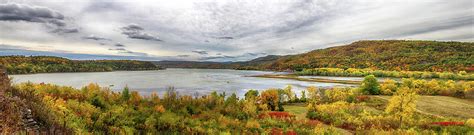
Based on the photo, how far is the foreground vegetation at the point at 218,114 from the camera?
57.3 ft

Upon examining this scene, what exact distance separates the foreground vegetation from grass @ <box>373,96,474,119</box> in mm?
185

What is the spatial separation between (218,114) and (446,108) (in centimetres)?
3902

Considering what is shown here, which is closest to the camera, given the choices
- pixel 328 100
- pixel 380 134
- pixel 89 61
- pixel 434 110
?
pixel 380 134

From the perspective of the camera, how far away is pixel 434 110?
149 feet

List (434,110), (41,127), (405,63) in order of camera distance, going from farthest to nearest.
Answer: (405,63) → (434,110) → (41,127)

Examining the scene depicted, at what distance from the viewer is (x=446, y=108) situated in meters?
47.0

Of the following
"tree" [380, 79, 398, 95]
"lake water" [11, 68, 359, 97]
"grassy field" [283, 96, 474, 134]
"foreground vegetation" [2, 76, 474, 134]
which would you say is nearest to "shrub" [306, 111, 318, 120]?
"foreground vegetation" [2, 76, 474, 134]

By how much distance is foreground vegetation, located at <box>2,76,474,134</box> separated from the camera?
17469 mm

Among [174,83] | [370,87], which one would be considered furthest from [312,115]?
[174,83]

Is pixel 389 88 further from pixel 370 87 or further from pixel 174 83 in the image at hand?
pixel 174 83

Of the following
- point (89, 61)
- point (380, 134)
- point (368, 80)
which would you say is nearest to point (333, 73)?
point (368, 80)

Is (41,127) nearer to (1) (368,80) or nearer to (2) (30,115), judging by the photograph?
(2) (30,115)

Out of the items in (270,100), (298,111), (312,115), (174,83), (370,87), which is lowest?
(298,111)

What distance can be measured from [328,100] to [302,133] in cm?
3522
